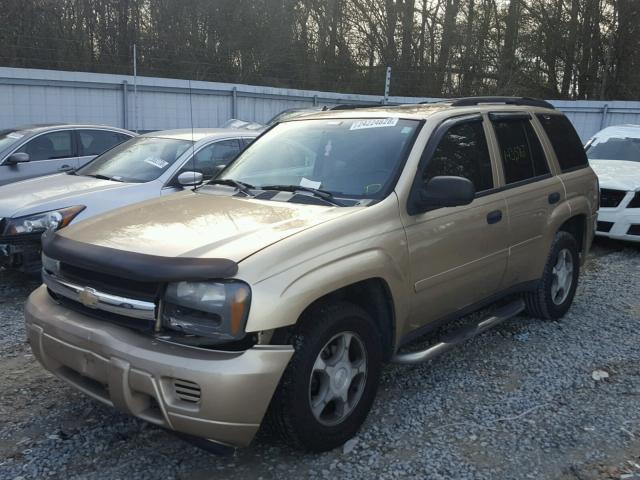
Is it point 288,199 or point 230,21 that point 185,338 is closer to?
point 288,199

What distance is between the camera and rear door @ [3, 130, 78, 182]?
7833mm

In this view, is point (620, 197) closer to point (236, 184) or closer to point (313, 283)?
point (236, 184)

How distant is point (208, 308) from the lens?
2646 millimetres

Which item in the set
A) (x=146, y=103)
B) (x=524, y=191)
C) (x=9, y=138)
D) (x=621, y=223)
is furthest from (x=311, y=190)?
(x=146, y=103)

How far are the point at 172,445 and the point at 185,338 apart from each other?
2.77 ft

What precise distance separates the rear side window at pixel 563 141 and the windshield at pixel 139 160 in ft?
12.3

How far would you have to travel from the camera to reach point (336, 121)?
13.9 feet

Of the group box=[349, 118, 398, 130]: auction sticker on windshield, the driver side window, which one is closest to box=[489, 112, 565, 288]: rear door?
box=[349, 118, 398, 130]: auction sticker on windshield

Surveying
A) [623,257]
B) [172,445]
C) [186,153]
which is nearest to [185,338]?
[172,445]

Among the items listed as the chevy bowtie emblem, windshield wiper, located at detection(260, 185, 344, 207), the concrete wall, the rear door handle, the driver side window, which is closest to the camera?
the chevy bowtie emblem

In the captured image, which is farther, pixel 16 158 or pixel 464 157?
pixel 16 158

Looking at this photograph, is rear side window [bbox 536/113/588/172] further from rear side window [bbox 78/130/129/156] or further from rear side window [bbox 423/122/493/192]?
rear side window [bbox 78/130/129/156]

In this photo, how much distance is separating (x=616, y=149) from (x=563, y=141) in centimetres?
490

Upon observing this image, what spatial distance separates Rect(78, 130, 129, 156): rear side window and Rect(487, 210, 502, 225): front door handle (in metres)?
6.42
